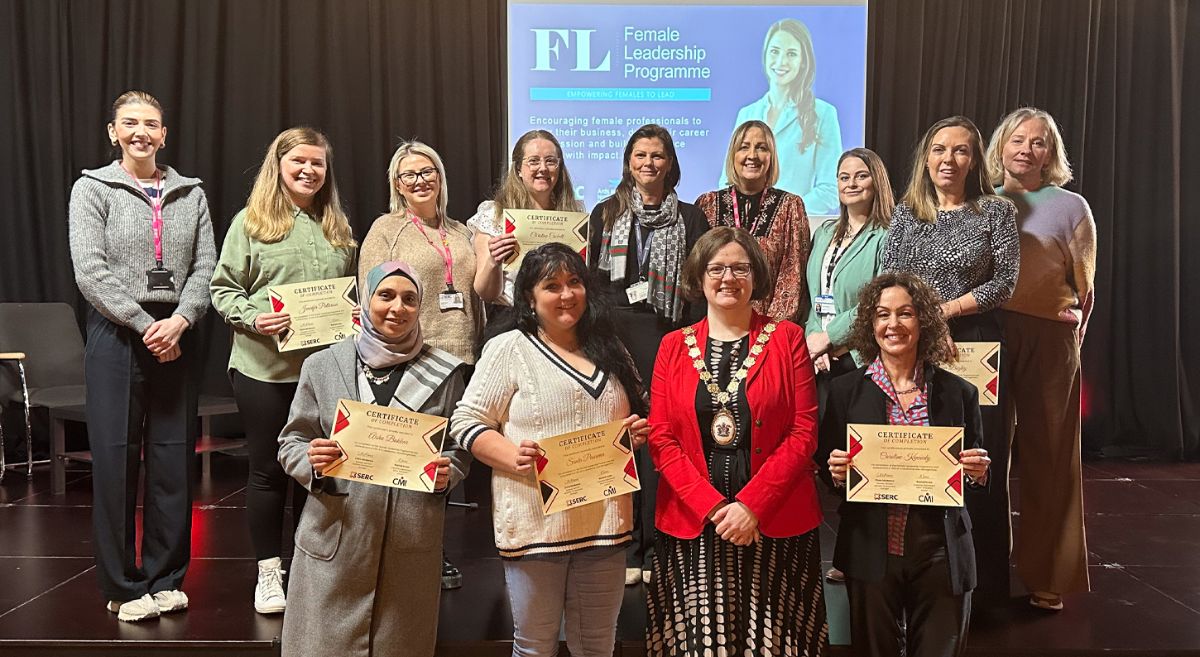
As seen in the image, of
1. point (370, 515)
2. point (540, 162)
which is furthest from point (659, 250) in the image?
point (370, 515)

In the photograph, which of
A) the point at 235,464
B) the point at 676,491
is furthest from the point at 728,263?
the point at 235,464

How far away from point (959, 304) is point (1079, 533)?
3.23 ft

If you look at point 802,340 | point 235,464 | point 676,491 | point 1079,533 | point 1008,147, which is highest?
point 1008,147

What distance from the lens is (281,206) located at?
315cm

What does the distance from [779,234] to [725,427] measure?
1.10m

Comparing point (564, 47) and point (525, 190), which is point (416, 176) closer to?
point (525, 190)

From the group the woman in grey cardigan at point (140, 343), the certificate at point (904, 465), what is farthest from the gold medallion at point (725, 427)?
the woman in grey cardigan at point (140, 343)

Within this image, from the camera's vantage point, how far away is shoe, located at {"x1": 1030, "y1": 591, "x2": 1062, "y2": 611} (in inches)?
130

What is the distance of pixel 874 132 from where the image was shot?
620 centimetres

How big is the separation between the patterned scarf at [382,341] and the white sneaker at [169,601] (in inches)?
52.7

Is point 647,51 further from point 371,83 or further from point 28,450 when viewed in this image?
point 28,450

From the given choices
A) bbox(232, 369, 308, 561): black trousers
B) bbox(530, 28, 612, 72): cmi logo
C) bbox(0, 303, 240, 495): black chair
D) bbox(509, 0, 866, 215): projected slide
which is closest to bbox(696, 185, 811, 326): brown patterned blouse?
bbox(232, 369, 308, 561): black trousers

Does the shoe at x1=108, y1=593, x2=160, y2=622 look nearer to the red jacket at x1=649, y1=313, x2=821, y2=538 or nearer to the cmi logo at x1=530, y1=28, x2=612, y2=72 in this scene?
the red jacket at x1=649, y1=313, x2=821, y2=538

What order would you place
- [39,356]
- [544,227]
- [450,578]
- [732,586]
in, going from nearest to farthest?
[732,586] < [544,227] < [450,578] < [39,356]
